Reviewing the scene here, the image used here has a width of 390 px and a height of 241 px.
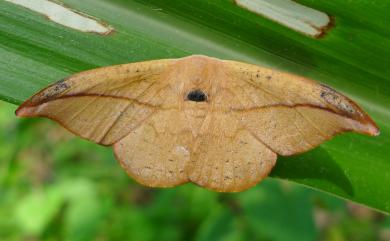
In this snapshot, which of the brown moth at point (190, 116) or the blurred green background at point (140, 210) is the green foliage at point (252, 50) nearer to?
the brown moth at point (190, 116)

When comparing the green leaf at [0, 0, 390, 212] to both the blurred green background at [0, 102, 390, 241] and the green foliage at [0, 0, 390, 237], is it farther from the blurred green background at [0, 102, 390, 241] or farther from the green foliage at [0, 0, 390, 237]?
the blurred green background at [0, 102, 390, 241]

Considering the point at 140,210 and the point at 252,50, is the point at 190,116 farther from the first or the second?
the point at 140,210

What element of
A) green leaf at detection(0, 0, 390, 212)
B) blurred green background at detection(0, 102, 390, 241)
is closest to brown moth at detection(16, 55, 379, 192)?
green leaf at detection(0, 0, 390, 212)

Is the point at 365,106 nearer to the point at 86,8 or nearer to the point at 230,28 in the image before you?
the point at 230,28

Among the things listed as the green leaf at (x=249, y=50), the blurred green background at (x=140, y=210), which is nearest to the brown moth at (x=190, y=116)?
the green leaf at (x=249, y=50)

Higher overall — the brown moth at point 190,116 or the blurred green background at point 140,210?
the brown moth at point 190,116

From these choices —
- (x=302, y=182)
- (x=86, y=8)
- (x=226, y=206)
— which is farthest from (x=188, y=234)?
(x=86, y=8)
